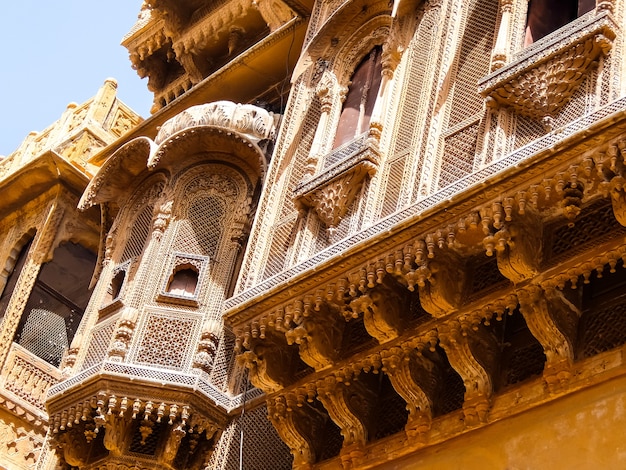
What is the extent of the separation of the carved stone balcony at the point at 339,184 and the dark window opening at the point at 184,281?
1.71m

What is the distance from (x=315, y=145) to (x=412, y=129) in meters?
0.95

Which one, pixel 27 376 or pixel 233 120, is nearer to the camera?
pixel 233 120

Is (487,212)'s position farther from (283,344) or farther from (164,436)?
(164,436)

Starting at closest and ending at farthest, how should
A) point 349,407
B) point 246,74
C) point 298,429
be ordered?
point 349,407
point 298,429
point 246,74

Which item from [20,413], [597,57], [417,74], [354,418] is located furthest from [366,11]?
[20,413]

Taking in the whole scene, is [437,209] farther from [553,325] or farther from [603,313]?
[603,313]

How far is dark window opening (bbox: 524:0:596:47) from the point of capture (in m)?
8.55

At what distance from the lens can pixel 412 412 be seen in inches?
305

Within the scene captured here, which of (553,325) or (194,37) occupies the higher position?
(194,37)

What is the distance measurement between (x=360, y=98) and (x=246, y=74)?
2993 millimetres

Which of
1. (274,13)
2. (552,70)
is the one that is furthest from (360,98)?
(274,13)

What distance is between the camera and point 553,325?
23.3 ft

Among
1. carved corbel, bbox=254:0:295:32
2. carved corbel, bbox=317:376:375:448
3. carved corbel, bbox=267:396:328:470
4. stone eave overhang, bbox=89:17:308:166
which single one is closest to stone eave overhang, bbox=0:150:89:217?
stone eave overhang, bbox=89:17:308:166

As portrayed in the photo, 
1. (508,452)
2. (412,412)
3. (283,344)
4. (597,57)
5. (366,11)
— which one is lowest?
(508,452)
